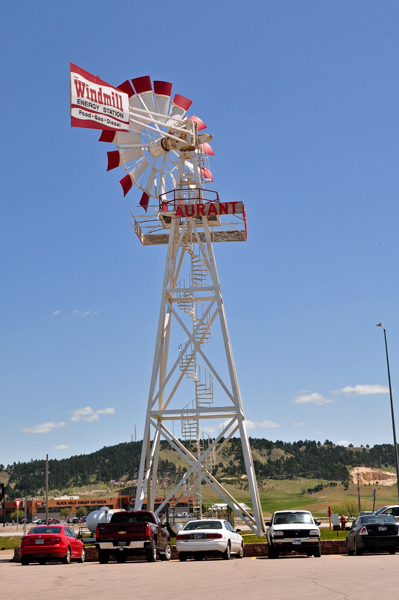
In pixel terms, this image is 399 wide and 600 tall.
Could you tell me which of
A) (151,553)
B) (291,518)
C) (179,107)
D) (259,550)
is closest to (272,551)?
(291,518)

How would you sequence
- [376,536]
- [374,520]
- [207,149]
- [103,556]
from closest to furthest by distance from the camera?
[103,556], [376,536], [374,520], [207,149]

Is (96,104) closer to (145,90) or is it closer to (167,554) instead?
(145,90)

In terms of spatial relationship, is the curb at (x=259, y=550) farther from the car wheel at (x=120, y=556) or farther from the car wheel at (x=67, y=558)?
the car wheel at (x=120, y=556)

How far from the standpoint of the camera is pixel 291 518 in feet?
72.6

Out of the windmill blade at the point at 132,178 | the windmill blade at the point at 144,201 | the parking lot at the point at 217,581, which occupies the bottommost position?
the parking lot at the point at 217,581

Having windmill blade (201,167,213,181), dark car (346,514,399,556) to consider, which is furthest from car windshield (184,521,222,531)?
windmill blade (201,167,213,181)

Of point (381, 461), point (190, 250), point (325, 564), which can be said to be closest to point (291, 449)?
point (381, 461)

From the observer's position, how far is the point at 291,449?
180 metres

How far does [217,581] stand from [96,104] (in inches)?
685

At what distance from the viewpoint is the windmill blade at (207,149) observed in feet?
109

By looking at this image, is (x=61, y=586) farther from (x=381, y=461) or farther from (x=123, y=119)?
(x=381, y=461)

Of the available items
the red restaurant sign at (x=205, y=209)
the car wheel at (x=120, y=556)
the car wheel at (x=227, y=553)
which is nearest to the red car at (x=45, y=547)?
the car wheel at (x=120, y=556)

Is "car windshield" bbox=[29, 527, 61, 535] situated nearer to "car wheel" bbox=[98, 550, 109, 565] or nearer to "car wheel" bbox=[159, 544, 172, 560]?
"car wheel" bbox=[98, 550, 109, 565]

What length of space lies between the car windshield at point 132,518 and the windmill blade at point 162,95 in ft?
56.4
